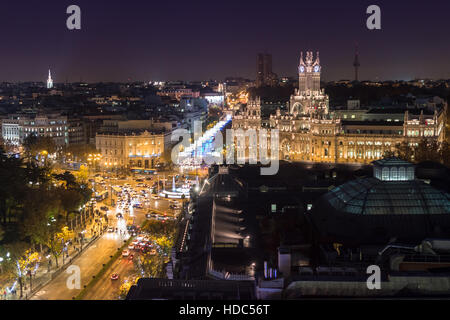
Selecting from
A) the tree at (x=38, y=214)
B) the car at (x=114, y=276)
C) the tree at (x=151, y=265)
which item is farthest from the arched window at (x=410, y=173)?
the tree at (x=38, y=214)

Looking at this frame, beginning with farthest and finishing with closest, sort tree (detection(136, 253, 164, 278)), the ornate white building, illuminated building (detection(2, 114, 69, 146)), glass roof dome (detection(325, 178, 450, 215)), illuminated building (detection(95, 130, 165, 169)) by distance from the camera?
1. illuminated building (detection(2, 114, 69, 146))
2. illuminated building (detection(95, 130, 165, 169))
3. the ornate white building
4. glass roof dome (detection(325, 178, 450, 215))
5. tree (detection(136, 253, 164, 278))

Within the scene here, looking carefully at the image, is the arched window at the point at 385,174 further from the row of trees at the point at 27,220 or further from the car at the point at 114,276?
the row of trees at the point at 27,220

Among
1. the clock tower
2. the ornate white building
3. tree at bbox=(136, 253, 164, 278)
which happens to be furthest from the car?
the clock tower

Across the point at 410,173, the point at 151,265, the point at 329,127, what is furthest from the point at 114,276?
the point at 329,127

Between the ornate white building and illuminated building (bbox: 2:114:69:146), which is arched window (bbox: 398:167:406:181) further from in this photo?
illuminated building (bbox: 2:114:69:146)

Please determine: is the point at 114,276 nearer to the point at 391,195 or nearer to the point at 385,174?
the point at 391,195

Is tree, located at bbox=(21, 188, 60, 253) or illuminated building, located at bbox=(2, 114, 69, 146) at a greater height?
illuminated building, located at bbox=(2, 114, 69, 146)
